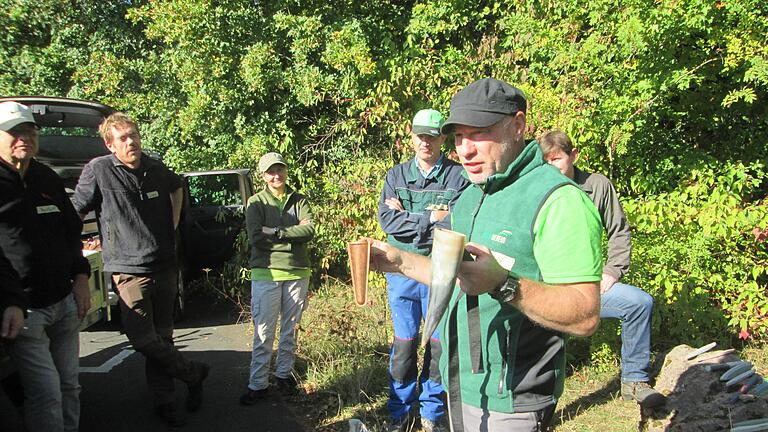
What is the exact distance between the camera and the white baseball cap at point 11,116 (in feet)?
9.50

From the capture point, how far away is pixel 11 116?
2.92 meters

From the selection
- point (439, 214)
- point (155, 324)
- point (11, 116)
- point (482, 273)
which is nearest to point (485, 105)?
point (482, 273)

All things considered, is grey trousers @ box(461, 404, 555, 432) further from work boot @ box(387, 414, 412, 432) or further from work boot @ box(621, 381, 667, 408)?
work boot @ box(621, 381, 667, 408)

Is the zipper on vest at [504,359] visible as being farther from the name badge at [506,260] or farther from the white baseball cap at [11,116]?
the white baseball cap at [11,116]

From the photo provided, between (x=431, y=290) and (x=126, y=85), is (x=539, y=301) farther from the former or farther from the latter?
(x=126, y=85)

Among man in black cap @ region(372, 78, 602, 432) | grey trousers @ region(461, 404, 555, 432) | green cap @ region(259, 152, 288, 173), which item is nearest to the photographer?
man in black cap @ region(372, 78, 602, 432)

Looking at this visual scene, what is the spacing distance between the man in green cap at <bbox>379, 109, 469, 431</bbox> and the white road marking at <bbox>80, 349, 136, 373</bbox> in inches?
118

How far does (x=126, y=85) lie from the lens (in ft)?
33.2

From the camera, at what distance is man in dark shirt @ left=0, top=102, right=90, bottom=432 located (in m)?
2.86

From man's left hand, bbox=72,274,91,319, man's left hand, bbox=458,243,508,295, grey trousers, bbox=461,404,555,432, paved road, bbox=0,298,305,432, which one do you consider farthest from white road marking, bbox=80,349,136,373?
man's left hand, bbox=458,243,508,295

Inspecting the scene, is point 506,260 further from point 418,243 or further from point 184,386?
point 184,386

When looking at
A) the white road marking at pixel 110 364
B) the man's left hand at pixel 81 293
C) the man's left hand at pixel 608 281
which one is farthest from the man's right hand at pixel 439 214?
the white road marking at pixel 110 364

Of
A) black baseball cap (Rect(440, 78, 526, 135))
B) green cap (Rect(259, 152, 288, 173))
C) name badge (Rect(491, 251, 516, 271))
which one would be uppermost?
black baseball cap (Rect(440, 78, 526, 135))

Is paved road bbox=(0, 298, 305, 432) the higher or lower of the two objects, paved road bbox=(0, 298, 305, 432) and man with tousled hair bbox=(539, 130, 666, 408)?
the lower
